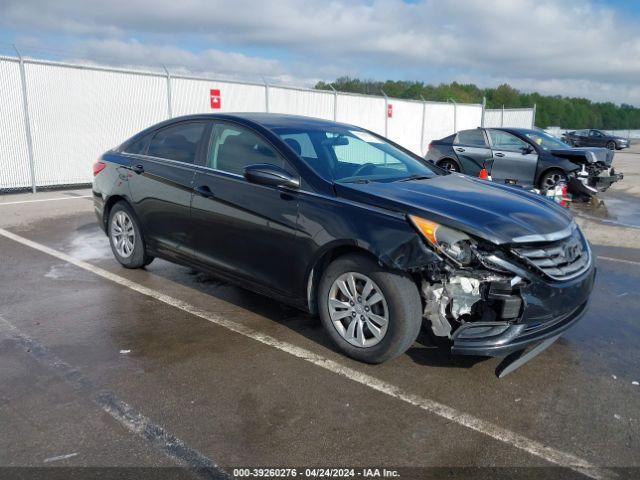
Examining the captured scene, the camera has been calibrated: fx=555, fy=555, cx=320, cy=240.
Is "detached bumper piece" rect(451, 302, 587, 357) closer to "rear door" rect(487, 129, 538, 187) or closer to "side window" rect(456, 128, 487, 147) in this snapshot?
"rear door" rect(487, 129, 538, 187)

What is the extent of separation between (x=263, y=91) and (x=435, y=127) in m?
10.8

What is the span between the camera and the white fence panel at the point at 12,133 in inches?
450

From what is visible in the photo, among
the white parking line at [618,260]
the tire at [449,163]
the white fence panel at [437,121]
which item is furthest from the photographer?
the white fence panel at [437,121]

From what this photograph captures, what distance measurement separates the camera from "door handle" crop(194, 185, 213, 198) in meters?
4.71

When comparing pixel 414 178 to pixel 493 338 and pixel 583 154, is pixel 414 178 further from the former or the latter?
pixel 583 154

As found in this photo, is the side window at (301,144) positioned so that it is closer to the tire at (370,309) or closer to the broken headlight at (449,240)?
the tire at (370,309)

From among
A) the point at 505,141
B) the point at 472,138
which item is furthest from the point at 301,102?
the point at 505,141

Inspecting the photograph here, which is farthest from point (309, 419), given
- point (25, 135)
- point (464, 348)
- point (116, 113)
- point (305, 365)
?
point (116, 113)

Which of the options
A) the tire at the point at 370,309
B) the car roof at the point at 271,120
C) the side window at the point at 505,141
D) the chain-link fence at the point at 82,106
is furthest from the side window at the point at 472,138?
the tire at the point at 370,309

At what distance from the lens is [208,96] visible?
1516 cm

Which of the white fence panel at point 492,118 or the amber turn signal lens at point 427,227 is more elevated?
the white fence panel at point 492,118

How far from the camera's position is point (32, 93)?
1193cm

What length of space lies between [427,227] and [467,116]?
24860mm

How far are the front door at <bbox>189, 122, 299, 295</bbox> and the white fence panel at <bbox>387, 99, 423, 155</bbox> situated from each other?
17.8 m
